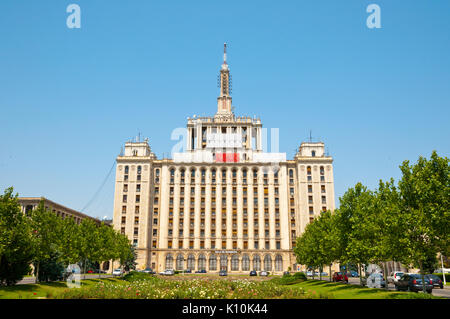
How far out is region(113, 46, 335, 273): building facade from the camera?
337ft

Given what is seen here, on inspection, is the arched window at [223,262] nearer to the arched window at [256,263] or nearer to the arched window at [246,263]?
the arched window at [246,263]

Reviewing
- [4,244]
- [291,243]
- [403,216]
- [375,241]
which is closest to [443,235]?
[403,216]

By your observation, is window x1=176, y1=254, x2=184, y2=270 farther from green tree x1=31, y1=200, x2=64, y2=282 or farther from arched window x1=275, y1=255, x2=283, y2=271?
green tree x1=31, y1=200, x2=64, y2=282

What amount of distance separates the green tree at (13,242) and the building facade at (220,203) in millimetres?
66319

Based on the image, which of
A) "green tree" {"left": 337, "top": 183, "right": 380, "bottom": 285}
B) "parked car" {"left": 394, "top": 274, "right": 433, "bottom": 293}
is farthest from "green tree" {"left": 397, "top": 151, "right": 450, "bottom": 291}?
"parked car" {"left": 394, "top": 274, "right": 433, "bottom": 293}

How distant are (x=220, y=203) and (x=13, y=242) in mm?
75223

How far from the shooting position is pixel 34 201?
295 ft

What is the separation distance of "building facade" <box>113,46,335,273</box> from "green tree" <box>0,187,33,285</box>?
218ft

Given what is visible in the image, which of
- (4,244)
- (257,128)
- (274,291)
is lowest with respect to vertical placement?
(274,291)

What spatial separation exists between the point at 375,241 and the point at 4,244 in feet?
115

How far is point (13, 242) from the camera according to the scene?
34031mm

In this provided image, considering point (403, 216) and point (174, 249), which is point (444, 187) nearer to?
point (403, 216)
